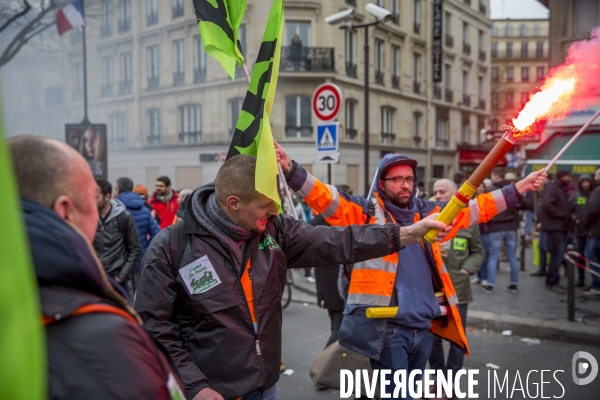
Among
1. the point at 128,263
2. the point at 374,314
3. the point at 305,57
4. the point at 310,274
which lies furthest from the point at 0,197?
the point at 305,57

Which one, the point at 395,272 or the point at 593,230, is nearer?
the point at 395,272

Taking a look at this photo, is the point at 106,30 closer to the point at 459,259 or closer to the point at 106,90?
the point at 106,90

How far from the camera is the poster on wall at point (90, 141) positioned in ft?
40.6

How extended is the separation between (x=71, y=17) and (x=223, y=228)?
46.9ft

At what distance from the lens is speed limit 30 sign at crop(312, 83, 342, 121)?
897 cm

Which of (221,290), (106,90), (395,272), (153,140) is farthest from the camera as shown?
(106,90)

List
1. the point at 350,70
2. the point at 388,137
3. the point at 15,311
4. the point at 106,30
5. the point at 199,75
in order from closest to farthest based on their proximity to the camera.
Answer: the point at 15,311 < the point at 350,70 < the point at 199,75 < the point at 106,30 < the point at 388,137

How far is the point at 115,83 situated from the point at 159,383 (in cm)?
3182

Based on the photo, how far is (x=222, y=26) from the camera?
3.21 m

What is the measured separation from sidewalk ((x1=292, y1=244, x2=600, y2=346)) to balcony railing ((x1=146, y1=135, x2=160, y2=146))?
69.2 feet

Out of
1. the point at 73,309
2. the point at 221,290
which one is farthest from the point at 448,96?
the point at 73,309

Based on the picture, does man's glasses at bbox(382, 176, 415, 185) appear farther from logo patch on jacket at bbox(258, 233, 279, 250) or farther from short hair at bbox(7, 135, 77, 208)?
short hair at bbox(7, 135, 77, 208)

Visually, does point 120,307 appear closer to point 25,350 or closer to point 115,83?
point 25,350

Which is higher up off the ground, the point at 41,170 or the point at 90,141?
the point at 90,141
